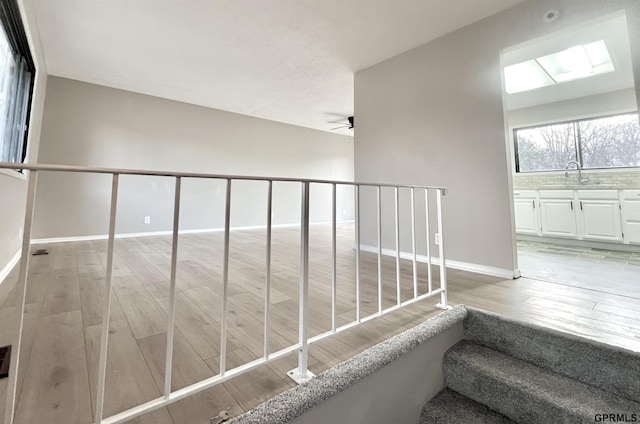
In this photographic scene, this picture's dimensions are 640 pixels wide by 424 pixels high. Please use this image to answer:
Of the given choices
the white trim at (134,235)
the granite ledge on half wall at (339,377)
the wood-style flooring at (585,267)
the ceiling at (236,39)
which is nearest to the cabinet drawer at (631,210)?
the wood-style flooring at (585,267)

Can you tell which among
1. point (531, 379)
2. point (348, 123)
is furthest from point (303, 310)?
point (348, 123)

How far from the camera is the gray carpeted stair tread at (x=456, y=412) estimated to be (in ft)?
4.08

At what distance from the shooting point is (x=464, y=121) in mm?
2650

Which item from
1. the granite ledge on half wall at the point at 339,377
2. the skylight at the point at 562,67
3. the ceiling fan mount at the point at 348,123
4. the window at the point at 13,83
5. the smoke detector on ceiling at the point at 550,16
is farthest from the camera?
the ceiling fan mount at the point at 348,123

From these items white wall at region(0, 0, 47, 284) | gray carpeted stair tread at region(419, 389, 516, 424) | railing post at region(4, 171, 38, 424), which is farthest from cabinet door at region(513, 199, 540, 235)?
white wall at region(0, 0, 47, 284)

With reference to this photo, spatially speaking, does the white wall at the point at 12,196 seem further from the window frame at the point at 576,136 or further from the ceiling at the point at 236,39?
the window frame at the point at 576,136

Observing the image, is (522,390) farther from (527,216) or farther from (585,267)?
(527,216)

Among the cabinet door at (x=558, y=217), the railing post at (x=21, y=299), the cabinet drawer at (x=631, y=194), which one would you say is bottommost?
the railing post at (x=21, y=299)

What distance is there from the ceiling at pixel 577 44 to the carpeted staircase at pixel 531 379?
95.4 inches

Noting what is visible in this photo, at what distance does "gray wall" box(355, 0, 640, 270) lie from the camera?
2312 mm

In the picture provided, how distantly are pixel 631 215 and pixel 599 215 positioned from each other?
0.27m

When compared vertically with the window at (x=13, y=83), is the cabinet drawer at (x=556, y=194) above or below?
below

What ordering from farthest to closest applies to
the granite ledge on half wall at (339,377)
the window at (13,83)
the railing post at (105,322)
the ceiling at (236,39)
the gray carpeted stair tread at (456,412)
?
the ceiling at (236,39) < the window at (13,83) < the gray carpeted stair tread at (456,412) < the granite ledge on half wall at (339,377) < the railing post at (105,322)

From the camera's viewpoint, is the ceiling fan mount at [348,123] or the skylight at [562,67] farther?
the ceiling fan mount at [348,123]
